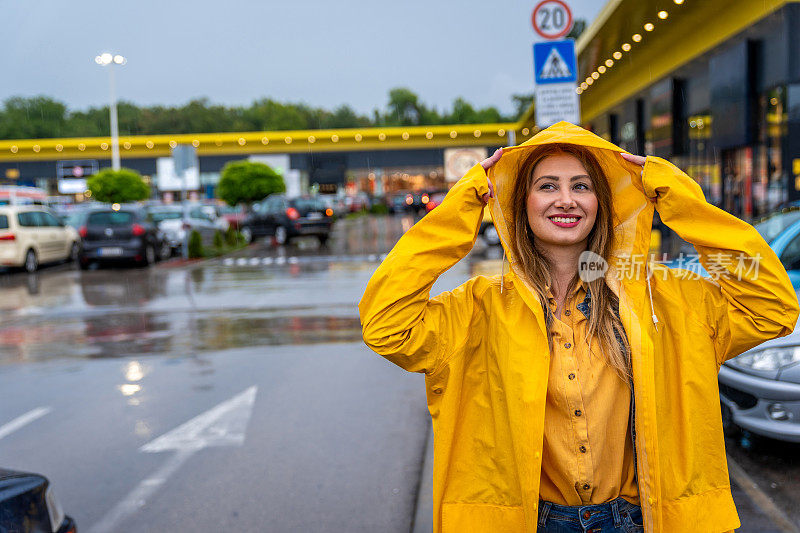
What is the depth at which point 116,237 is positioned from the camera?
18547 mm

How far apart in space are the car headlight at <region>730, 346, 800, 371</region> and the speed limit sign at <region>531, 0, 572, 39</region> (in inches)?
159

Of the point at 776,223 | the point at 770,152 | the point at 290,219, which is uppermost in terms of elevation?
the point at 770,152

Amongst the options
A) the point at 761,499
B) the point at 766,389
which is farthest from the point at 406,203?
the point at 761,499

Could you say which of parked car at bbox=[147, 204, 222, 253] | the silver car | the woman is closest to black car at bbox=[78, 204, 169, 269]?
parked car at bbox=[147, 204, 222, 253]

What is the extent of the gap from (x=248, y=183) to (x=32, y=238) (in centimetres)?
1609

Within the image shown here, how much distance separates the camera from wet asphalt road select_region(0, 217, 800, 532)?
4.19 meters

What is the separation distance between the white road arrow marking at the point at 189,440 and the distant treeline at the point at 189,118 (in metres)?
90.5

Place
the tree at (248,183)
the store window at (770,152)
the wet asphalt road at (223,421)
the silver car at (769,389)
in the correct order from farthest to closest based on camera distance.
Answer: the tree at (248,183) < the store window at (770,152) < the silver car at (769,389) < the wet asphalt road at (223,421)

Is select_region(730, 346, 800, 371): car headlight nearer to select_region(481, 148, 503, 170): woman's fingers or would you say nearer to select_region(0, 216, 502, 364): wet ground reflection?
select_region(481, 148, 503, 170): woman's fingers

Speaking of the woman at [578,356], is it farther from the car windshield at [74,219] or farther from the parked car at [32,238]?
the car windshield at [74,219]

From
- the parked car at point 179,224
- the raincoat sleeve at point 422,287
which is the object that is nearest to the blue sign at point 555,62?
the raincoat sleeve at point 422,287

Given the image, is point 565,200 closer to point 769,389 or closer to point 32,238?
point 769,389

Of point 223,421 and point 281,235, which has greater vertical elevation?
point 281,235

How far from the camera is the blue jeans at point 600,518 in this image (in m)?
2.00
